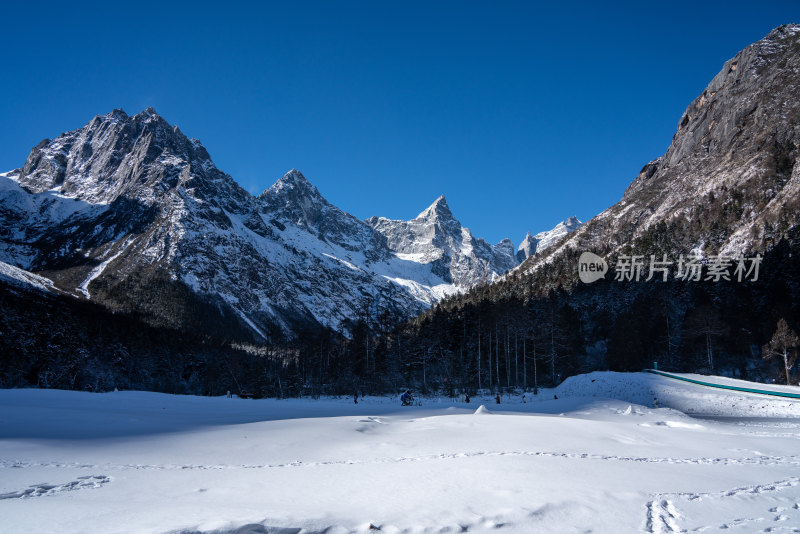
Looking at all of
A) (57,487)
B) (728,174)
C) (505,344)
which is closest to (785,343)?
(505,344)

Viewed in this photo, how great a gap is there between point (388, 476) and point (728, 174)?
110 meters

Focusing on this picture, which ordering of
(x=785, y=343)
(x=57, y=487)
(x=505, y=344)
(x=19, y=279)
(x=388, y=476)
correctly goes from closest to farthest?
(x=57, y=487), (x=388, y=476), (x=785, y=343), (x=505, y=344), (x=19, y=279)

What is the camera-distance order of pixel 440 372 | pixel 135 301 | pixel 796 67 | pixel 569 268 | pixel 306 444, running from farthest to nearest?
pixel 135 301 < pixel 796 67 < pixel 569 268 < pixel 440 372 < pixel 306 444

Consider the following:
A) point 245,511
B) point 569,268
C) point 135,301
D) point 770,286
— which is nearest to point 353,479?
point 245,511

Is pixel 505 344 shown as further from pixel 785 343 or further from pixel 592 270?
pixel 785 343

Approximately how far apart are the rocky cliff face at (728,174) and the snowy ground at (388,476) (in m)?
63.2

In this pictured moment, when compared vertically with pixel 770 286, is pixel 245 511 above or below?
below

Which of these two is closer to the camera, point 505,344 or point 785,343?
point 785,343

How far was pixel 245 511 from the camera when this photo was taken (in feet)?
25.9

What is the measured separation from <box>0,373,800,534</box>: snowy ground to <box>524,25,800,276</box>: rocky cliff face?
63.2 m

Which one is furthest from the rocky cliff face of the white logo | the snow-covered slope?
the snow-covered slope

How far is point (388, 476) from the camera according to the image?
11102 millimetres

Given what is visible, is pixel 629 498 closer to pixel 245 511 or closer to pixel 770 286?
pixel 245 511

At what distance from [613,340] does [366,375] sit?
36413 millimetres
